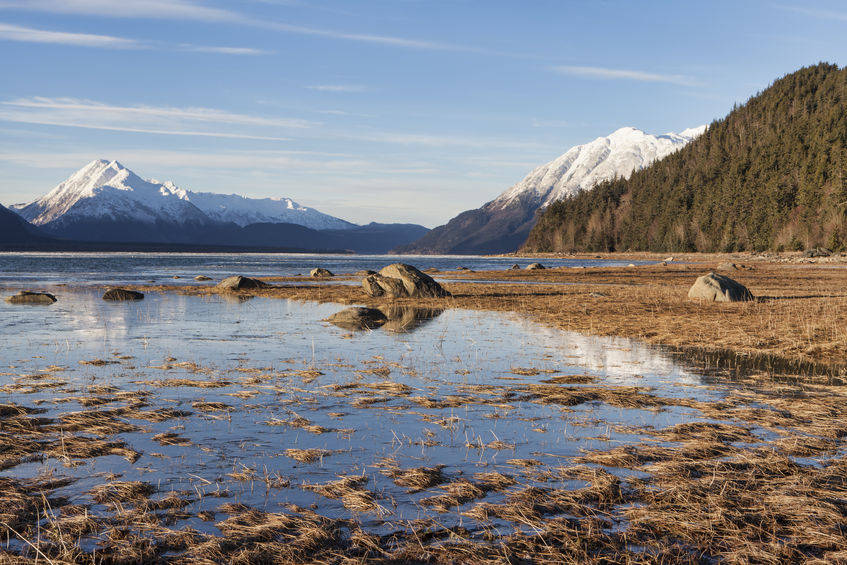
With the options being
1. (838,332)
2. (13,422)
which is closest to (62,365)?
(13,422)

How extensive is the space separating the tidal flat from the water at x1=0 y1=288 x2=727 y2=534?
6 cm

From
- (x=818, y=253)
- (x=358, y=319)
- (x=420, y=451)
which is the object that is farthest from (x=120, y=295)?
(x=818, y=253)

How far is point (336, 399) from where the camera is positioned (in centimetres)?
1251

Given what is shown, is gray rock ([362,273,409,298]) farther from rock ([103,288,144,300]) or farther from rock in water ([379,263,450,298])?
rock ([103,288,144,300])

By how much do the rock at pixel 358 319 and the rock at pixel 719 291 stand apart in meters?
17.5

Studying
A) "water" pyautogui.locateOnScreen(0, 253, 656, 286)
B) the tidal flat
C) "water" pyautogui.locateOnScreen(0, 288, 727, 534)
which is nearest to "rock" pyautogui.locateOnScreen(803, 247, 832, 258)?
"water" pyautogui.locateOnScreen(0, 253, 656, 286)

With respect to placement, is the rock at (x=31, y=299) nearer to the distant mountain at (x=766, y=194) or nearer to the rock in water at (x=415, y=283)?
the rock in water at (x=415, y=283)

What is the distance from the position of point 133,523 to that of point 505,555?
396 centimetres

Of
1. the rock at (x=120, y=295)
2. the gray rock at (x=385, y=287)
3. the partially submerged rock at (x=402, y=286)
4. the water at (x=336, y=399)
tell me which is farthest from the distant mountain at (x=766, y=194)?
the water at (x=336, y=399)

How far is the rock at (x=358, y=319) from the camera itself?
24.6 metres

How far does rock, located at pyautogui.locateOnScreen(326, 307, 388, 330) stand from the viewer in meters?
24.6

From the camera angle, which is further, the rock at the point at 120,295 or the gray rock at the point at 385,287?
the gray rock at the point at 385,287

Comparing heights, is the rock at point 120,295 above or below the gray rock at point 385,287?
below

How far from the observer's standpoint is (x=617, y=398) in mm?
12742
